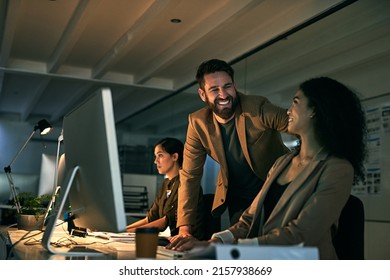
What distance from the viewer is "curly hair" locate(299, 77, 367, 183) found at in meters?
1.94

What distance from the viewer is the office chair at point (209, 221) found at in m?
2.94

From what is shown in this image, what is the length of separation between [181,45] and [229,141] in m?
3.17

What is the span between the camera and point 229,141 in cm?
282

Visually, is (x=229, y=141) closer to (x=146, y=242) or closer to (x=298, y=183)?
(x=298, y=183)

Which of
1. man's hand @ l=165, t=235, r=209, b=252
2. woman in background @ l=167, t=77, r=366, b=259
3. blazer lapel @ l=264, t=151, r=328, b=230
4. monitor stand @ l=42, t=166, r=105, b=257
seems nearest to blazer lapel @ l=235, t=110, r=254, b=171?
woman in background @ l=167, t=77, r=366, b=259

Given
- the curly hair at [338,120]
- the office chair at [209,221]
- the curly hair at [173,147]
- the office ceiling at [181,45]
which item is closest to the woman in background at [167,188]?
the curly hair at [173,147]

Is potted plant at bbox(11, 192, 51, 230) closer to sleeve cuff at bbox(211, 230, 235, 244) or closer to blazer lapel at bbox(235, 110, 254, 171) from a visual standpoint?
blazer lapel at bbox(235, 110, 254, 171)

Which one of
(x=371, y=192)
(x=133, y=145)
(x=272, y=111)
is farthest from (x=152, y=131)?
(x=272, y=111)

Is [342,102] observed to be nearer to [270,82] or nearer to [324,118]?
[324,118]

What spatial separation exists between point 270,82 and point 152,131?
3.94m

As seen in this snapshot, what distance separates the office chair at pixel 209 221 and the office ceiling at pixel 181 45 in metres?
1.48

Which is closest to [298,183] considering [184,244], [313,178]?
[313,178]

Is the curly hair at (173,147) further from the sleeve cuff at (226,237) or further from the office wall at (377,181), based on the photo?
the sleeve cuff at (226,237)

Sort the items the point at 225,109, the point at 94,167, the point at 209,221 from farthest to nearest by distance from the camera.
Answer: the point at 209,221 → the point at 225,109 → the point at 94,167
